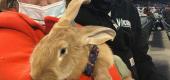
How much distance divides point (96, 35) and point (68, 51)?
13 centimetres

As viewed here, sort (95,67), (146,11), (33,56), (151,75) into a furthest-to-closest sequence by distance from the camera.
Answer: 1. (146,11)
2. (151,75)
3. (95,67)
4. (33,56)

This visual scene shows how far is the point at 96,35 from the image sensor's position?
6.14 feet

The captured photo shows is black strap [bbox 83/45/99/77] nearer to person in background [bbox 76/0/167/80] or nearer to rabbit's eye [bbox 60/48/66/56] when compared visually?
rabbit's eye [bbox 60/48/66/56]

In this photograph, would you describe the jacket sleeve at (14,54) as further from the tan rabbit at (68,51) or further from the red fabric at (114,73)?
the red fabric at (114,73)

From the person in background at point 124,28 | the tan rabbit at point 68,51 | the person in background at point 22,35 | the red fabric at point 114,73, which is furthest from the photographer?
the person in background at point 124,28

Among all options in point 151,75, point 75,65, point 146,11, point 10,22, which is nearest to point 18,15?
point 10,22

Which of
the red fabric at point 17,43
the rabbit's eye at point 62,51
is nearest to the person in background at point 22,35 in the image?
the red fabric at point 17,43

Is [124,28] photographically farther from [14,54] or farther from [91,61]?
[14,54]

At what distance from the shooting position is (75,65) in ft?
6.06

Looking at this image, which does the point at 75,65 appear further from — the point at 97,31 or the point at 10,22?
the point at 10,22

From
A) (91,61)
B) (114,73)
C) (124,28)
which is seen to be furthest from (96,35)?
(124,28)

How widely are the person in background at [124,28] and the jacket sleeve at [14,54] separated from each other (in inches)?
19.6

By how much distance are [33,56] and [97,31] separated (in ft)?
0.90

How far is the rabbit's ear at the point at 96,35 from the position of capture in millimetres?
1864
